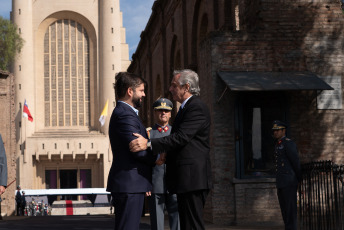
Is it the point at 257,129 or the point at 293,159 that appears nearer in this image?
the point at 293,159

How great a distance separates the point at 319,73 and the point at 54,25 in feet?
170

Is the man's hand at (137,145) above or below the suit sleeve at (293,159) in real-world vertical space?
above

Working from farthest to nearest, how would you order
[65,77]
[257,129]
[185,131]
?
[65,77], [257,129], [185,131]

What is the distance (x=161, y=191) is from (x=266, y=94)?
20.0ft

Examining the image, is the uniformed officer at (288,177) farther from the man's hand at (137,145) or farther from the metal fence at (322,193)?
the man's hand at (137,145)

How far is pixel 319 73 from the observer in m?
13.4

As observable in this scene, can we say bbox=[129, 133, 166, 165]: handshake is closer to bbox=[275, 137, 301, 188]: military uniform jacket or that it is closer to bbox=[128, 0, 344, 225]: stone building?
bbox=[275, 137, 301, 188]: military uniform jacket

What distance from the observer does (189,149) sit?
5.09m

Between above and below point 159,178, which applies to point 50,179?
below

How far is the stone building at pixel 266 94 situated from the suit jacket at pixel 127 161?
288 inches

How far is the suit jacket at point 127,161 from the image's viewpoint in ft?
15.8

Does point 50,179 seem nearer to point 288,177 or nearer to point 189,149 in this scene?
point 288,177

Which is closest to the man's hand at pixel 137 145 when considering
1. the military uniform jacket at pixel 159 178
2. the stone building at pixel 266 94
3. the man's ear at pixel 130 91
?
the man's ear at pixel 130 91

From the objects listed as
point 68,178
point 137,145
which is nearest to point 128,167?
point 137,145
